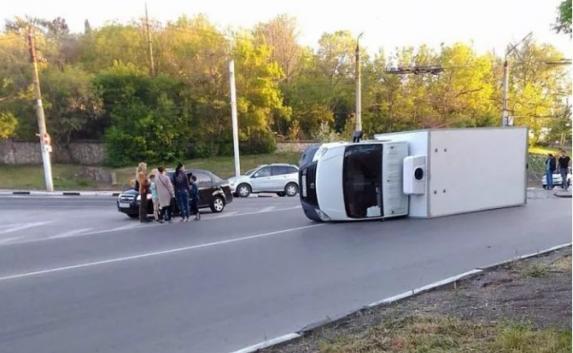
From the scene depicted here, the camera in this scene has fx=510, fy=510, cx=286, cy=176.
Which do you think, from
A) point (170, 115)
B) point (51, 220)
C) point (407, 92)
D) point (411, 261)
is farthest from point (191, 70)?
point (411, 261)

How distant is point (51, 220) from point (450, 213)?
41.9 feet

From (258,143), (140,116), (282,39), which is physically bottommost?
(258,143)

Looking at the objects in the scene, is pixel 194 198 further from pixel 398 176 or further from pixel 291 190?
pixel 291 190

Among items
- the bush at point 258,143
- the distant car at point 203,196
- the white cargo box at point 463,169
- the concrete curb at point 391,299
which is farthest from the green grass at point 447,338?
the bush at point 258,143

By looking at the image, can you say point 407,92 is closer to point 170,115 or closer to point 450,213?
point 170,115

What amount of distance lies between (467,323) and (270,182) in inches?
800

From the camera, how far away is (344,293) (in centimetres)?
695

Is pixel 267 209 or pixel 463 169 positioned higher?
pixel 463 169

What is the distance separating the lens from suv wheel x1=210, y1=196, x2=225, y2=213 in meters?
17.9

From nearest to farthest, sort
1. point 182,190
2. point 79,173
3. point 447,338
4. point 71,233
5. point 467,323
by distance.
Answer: point 447,338 → point 467,323 → point 71,233 → point 182,190 → point 79,173

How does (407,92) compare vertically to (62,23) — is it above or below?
below

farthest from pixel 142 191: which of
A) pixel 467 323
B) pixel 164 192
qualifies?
pixel 467 323

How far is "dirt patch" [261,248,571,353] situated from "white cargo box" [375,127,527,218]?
730 centimetres

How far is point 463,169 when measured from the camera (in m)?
14.8
